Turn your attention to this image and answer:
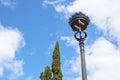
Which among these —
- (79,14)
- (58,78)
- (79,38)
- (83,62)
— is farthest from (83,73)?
(58,78)

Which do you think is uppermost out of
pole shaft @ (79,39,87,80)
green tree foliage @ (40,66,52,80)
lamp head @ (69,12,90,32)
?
green tree foliage @ (40,66,52,80)

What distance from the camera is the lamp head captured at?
356 inches

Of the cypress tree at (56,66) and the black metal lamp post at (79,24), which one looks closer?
the black metal lamp post at (79,24)

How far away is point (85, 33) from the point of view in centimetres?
909

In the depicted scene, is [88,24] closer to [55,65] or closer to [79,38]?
[79,38]

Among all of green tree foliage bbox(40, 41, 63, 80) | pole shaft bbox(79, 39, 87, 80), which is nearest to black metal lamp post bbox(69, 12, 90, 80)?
pole shaft bbox(79, 39, 87, 80)

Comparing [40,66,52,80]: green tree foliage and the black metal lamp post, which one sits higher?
[40,66,52,80]: green tree foliage

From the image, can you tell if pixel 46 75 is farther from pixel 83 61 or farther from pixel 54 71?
pixel 83 61

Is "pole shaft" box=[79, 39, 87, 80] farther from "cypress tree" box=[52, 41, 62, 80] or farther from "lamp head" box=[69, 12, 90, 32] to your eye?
"cypress tree" box=[52, 41, 62, 80]

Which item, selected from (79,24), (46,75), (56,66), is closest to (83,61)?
(79,24)

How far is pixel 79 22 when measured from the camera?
9023mm

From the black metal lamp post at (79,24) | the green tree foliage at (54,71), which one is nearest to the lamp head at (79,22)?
the black metal lamp post at (79,24)

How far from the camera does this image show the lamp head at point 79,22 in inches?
356

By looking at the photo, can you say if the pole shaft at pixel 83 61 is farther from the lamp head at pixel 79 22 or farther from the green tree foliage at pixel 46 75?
the green tree foliage at pixel 46 75
